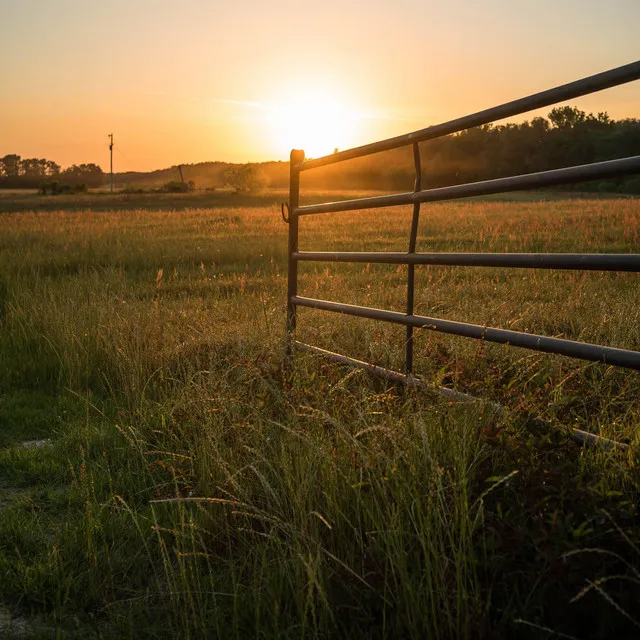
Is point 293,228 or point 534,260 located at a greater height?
point 293,228

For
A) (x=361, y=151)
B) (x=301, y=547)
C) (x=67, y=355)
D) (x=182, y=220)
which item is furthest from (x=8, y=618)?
(x=182, y=220)

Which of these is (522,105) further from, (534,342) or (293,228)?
(293,228)

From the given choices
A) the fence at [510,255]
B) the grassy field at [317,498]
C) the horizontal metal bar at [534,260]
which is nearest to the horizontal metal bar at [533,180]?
the fence at [510,255]

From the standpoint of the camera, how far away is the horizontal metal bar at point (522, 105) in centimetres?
268

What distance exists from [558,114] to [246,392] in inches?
2848

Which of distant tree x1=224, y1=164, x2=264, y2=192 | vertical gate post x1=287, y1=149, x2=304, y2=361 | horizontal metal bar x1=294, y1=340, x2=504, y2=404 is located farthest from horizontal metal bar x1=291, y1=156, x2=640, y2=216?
distant tree x1=224, y1=164, x2=264, y2=192

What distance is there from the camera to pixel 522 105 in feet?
10.5

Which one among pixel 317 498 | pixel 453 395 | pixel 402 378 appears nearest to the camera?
pixel 317 498

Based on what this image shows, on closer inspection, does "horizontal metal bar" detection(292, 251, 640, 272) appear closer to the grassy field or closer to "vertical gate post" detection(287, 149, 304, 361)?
the grassy field

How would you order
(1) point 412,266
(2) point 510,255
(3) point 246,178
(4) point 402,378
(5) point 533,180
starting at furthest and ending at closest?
(3) point 246,178 < (1) point 412,266 < (4) point 402,378 < (2) point 510,255 < (5) point 533,180


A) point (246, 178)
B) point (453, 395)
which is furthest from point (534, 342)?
point (246, 178)

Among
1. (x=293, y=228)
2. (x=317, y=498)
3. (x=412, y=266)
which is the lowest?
(x=317, y=498)

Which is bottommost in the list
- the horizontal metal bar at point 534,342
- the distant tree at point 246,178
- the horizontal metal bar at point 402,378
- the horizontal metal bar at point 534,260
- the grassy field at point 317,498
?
the grassy field at point 317,498

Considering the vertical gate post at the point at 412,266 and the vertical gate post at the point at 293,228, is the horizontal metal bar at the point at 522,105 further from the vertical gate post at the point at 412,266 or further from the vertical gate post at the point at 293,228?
the vertical gate post at the point at 293,228
